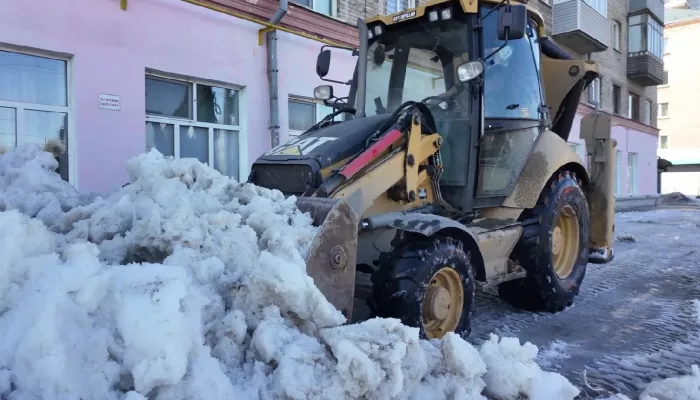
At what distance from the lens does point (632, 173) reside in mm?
23719

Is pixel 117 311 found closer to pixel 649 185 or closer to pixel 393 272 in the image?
pixel 393 272

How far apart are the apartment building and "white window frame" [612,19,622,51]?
1551 centimetres

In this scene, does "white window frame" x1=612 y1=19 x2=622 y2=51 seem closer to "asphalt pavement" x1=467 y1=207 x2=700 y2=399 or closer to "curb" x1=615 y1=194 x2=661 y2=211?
"curb" x1=615 y1=194 x2=661 y2=211

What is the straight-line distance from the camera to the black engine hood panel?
3.73 metres

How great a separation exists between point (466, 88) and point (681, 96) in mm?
39551

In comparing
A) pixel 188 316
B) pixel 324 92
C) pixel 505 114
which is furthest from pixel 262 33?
pixel 188 316

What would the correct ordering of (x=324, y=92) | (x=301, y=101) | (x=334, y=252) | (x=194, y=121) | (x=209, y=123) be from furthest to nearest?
(x=301, y=101)
(x=209, y=123)
(x=194, y=121)
(x=324, y=92)
(x=334, y=252)

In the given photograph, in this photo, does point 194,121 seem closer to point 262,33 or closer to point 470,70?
point 262,33

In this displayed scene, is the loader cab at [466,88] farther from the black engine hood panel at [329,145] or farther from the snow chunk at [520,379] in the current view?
the snow chunk at [520,379]

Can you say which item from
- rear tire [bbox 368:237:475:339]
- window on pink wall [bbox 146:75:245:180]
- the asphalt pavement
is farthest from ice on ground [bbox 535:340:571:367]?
window on pink wall [bbox 146:75:245:180]

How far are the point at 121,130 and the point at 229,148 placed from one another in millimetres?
1941

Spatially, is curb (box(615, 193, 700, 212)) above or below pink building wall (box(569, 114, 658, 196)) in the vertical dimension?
below

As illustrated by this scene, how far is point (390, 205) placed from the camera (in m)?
3.96

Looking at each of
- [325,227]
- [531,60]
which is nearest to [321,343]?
[325,227]
